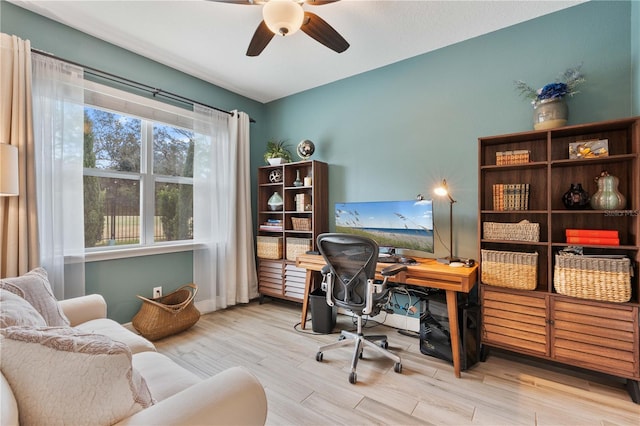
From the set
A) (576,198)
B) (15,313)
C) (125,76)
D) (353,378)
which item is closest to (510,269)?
(576,198)

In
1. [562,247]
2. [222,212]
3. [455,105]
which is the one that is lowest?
[562,247]

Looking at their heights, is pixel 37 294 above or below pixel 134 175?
below

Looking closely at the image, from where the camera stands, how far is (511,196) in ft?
7.54

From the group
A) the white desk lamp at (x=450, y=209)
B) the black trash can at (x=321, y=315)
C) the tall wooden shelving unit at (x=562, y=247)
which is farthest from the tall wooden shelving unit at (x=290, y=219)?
the tall wooden shelving unit at (x=562, y=247)

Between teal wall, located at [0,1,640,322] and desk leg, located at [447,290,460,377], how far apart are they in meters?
0.70

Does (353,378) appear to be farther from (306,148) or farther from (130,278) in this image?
(306,148)

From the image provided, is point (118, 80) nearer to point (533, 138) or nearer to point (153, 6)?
point (153, 6)

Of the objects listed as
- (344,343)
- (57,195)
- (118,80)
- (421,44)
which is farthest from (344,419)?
(118,80)

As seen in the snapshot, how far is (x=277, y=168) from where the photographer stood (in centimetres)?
379

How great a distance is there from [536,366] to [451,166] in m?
1.74

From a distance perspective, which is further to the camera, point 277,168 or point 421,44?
point 277,168

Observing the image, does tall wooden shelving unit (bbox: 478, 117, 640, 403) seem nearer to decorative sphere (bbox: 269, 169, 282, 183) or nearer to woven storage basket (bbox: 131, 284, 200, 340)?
decorative sphere (bbox: 269, 169, 282, 183)

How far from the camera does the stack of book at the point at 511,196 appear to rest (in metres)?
2.27

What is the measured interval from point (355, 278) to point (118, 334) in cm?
154
